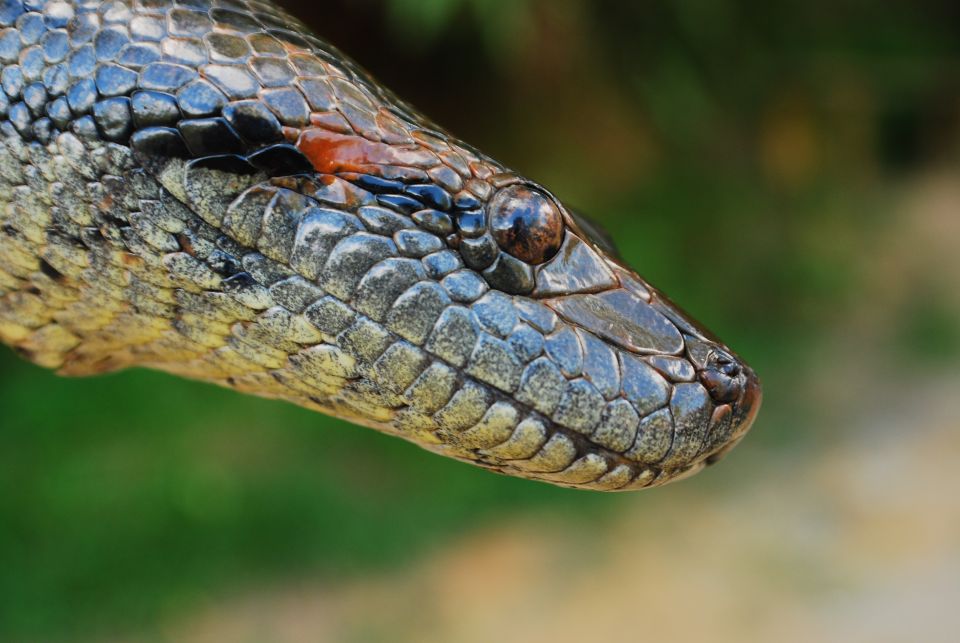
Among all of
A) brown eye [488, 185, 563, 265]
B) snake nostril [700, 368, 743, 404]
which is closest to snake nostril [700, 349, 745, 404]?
snake nostril [700, 368, 743, 404]

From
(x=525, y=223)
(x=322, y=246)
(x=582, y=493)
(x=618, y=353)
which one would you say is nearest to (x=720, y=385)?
(x=618, y=353)

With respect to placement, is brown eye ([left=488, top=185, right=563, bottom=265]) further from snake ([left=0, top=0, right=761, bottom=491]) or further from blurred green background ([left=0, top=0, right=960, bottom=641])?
blurred green background ([left=0, top=0, right=960, bottom=641])

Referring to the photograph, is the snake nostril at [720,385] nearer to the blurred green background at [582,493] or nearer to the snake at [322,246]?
the snake at [322,246]

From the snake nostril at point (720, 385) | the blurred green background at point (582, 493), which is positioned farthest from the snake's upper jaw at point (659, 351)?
the blurred green background at point (582, 493)

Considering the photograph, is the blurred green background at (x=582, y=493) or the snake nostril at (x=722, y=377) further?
the blurred green background at (x=582, y=493)

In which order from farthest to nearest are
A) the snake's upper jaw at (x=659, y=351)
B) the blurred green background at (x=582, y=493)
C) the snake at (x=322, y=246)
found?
the blurred green background at (x=582, y=493) → the snake's upper jaw at (x=659, y=351) → the snake at (x=322, y=246)

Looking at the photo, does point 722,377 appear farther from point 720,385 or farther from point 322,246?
point 322,246

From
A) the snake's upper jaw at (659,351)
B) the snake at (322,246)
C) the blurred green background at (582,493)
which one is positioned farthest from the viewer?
the blurred green background at (582,493)

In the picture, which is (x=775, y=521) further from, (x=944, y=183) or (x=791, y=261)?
(x=944, y=183)

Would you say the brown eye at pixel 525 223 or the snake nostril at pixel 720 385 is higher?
the brown eye at pixel 525 223
